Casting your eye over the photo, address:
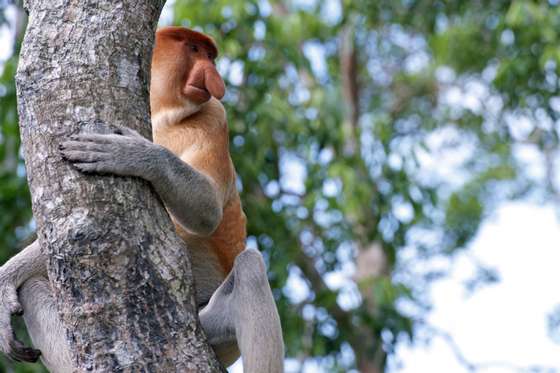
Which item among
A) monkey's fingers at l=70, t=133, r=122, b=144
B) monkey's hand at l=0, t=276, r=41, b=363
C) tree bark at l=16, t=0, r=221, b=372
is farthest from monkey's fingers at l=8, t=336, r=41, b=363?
monkey's fingers at l=70, t=133, r=122, b=144

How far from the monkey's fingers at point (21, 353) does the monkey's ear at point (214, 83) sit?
3.59 ft

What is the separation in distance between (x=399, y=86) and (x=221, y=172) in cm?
919

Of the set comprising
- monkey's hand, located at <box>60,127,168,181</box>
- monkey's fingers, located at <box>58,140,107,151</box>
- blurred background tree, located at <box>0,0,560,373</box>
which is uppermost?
monkey's fingers, located at <box>58,140,107,151</box>

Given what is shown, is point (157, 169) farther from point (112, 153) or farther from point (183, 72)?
point (183, 72)

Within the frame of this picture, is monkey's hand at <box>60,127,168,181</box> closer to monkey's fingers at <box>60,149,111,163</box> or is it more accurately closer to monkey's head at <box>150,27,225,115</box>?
monkey's fingers at <box>60,149,111,163</box>

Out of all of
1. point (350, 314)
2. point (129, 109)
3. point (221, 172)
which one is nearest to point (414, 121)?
point (350, 314)

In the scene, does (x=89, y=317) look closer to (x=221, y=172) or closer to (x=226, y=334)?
(x=226, y=334)

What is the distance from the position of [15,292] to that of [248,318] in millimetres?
787

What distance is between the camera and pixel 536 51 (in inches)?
265

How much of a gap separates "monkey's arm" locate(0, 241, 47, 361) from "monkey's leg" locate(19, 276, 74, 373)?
0.03 m

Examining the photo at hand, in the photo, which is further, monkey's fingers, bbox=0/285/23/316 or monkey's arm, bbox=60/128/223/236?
monkey's fingers, bbox=0/285/23/316

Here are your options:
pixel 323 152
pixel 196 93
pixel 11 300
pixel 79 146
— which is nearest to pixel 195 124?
pixel 196 93

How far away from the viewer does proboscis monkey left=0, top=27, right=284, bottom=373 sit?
2432mm

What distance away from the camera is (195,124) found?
329 cm
